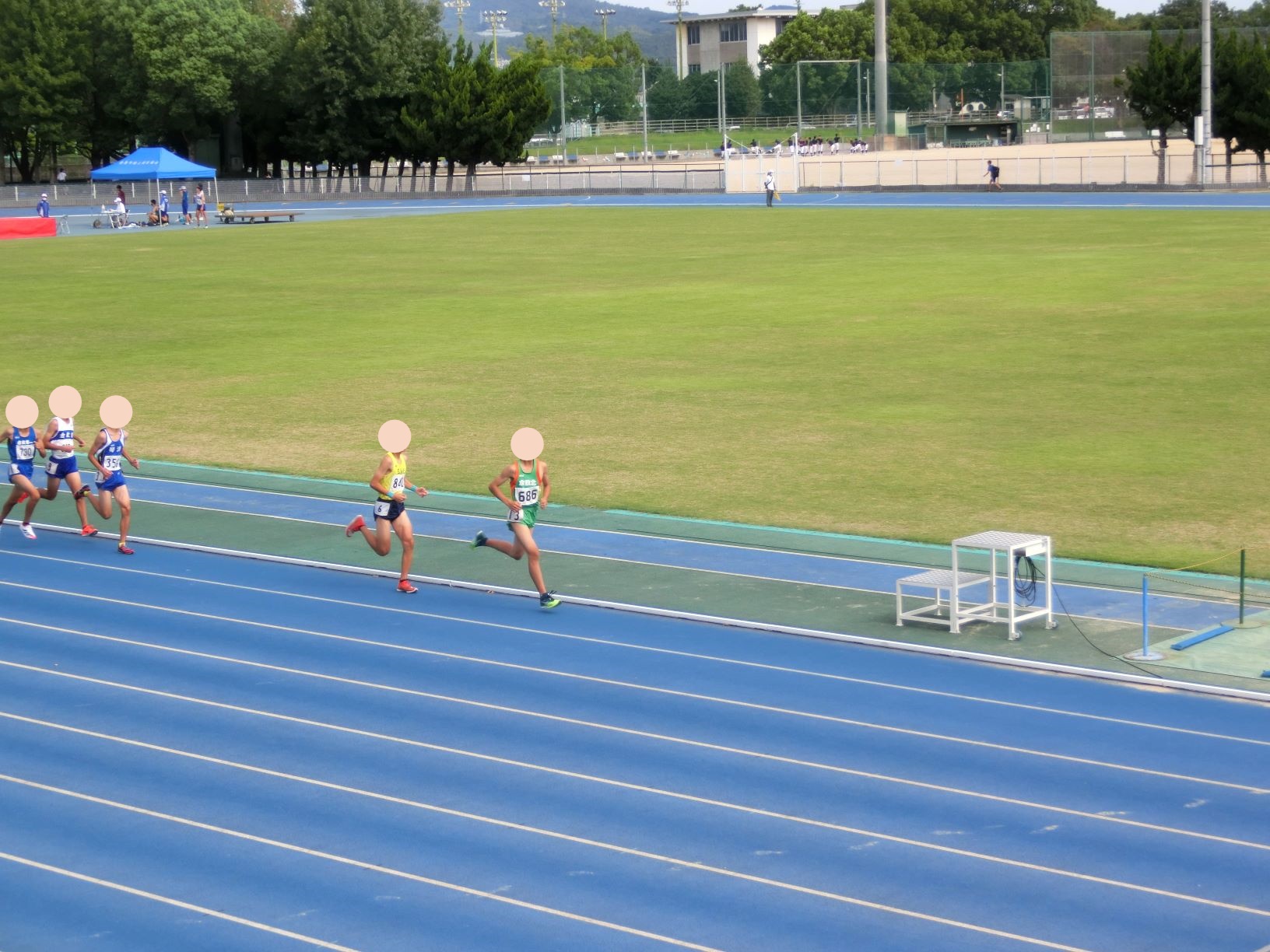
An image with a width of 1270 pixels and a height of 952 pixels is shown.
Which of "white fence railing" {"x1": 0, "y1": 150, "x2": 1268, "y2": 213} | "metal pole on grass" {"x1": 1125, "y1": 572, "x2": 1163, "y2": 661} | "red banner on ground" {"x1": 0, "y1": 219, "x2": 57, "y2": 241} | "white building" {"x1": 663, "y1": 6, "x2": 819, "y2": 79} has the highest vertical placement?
"white building" {"x1": 663, "y1": 6, "x2": 819, "y2": 79}

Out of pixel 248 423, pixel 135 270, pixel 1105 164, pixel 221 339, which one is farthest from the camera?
pixel 1105 164

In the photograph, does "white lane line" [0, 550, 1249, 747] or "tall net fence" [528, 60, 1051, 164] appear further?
"tall net fence" [528, 60, 1051, 164]

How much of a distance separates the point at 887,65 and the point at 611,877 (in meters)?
84.9

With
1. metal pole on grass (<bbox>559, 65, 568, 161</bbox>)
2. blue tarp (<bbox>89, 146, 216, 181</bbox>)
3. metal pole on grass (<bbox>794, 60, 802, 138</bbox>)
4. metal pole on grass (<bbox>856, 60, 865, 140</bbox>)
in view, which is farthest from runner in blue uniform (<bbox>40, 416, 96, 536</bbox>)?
metal pole on grass (<bbox>559, 65, 568, 161</bbox>)

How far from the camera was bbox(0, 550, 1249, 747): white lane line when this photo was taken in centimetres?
970

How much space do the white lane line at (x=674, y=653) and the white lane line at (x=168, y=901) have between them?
4403mm

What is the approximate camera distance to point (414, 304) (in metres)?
34.5

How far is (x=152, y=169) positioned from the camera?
6094 centimetres

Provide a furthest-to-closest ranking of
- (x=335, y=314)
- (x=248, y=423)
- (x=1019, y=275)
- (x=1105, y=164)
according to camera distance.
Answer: (x=1105, y=164)
(x=1019, y=275)
(x=335, y=314)
(x=248, y=423)

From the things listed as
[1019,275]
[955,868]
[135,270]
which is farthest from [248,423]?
[135,270]

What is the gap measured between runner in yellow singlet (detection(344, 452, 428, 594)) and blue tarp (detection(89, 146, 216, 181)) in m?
50.8

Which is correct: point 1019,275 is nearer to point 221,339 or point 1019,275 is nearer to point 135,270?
point 221,339

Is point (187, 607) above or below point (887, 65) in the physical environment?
below

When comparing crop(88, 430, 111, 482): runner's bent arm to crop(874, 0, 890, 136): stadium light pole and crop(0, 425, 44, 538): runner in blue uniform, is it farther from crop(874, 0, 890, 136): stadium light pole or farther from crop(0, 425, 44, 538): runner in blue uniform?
crop(874, 0, 890, 136): stadium light pole
